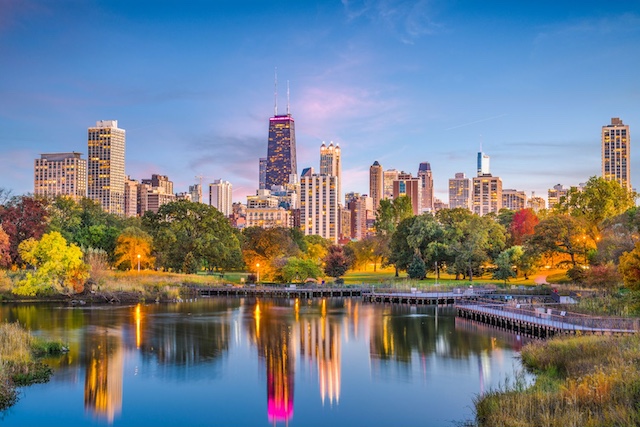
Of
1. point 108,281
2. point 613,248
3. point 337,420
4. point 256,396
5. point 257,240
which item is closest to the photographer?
point 337,420

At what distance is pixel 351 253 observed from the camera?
10850 cm

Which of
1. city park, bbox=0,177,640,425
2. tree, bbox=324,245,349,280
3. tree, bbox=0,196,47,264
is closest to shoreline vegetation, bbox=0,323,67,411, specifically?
city park, bbox=0,177,640,425

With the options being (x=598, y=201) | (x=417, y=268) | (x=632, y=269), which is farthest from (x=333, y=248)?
(x=632, y=269)

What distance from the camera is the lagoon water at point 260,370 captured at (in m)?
22.7

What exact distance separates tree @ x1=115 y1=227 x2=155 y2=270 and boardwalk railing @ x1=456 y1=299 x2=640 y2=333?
43.7 meters

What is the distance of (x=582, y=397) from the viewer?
1780cm

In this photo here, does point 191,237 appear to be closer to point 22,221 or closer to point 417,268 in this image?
point 22,221

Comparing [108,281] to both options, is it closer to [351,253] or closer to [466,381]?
[466,381]

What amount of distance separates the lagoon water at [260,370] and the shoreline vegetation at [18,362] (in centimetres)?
62

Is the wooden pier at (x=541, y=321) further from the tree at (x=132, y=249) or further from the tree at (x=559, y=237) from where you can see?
the tree at (x=132, y=249)

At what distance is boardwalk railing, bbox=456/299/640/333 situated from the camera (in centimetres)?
3284

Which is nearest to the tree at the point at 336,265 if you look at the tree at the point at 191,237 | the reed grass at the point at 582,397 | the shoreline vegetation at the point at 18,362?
the tree at the point at 191,237

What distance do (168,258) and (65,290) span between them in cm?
2158

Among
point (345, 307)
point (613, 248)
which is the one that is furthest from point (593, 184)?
point (345, 307)
